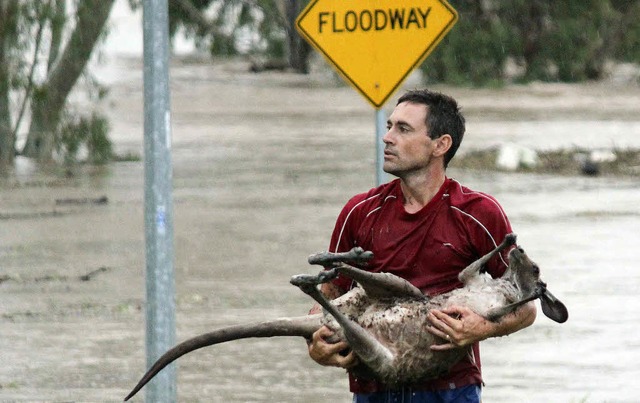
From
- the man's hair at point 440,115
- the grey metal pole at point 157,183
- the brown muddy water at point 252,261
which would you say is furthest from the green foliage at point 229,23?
the man's hair at point 440,115

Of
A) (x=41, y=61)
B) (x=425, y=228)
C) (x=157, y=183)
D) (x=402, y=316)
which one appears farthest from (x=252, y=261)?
(x=41, y=61)

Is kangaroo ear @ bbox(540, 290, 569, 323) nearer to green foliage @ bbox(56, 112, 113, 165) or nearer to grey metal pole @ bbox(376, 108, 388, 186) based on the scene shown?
grey metal pole @ bbox(376, 108, 388, 186)

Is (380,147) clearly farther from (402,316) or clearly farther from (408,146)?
(402,316)

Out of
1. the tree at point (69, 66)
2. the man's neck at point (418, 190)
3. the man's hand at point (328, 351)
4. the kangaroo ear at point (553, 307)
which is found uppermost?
the man's neck at point (418, 190)

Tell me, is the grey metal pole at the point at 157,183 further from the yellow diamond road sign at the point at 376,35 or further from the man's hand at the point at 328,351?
the man's hand at the point at 328,351

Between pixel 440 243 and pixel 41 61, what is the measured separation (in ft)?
61.5

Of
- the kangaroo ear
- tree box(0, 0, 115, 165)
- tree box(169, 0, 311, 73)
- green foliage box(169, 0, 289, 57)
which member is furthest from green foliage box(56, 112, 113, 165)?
the kangaroo ear

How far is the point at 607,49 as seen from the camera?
45.7m

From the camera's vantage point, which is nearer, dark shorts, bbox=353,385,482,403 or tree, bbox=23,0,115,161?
dark shorts, bbox=353,385,482,403

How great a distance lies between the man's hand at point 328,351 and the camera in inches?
182

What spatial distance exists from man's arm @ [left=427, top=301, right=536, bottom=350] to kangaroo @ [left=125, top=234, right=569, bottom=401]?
30mm

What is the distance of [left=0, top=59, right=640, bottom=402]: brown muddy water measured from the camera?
8969mm

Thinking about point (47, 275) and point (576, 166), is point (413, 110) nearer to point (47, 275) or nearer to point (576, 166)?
point (47, 275)

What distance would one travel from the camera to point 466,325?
4582 millimetres
